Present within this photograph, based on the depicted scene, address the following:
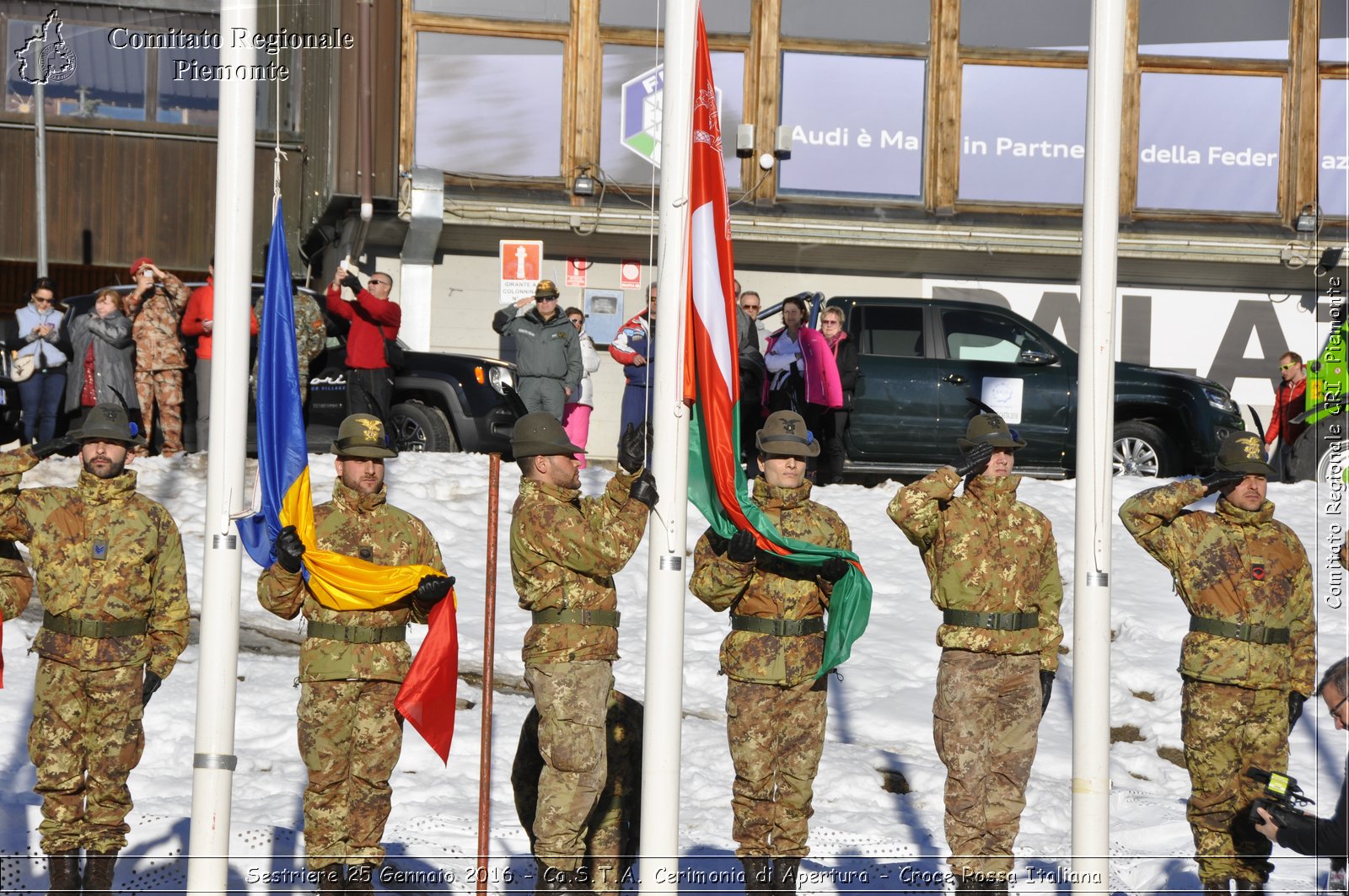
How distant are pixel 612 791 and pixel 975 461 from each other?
7.55 feet

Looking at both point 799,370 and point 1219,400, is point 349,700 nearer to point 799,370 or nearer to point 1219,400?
point 799,370

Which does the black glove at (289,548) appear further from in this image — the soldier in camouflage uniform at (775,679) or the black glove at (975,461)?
the black glove at (975,461)

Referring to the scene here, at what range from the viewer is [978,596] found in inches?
321

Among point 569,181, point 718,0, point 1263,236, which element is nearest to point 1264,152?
point 1263,236

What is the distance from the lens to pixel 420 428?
1537cm

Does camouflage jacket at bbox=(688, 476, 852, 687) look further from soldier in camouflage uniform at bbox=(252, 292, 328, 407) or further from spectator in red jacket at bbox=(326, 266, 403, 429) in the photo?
soldier in camouflage uniform at bbox=(252, 292, 328, 407)

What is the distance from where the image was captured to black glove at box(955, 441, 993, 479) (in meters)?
8.16

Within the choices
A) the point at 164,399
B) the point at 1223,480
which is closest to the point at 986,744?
the point at 1223,480

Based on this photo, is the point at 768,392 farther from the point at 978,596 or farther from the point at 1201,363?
the point at 1201,363

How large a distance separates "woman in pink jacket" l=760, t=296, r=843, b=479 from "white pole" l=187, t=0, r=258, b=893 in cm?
836

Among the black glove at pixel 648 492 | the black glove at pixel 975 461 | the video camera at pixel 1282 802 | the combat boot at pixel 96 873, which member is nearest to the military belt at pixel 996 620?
the black glove at pixel 975 461

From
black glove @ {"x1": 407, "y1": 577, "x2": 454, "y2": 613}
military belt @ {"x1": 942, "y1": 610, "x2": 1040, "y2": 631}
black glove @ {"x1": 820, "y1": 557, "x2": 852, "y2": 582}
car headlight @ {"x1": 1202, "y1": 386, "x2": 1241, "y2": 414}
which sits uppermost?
car headlight @ {"x1": 1202, "y1": 386, "x2": 1241, "y2": 414}

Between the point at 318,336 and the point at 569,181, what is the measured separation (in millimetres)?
5649

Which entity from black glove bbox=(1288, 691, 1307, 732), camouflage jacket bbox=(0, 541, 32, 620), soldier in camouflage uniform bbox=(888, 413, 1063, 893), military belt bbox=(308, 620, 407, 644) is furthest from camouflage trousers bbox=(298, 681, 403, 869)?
black glove bbox=(1288, 691, 1307, 732)
